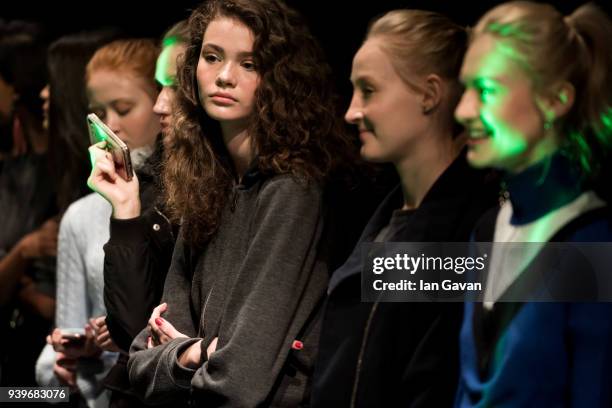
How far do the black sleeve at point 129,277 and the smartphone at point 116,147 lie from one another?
0.47 ft

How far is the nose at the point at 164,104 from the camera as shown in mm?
3600

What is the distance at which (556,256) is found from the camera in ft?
7.57

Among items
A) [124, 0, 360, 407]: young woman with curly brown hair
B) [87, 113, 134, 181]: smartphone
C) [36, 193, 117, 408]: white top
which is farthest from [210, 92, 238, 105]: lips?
[36, 193, 117, 408]: white top

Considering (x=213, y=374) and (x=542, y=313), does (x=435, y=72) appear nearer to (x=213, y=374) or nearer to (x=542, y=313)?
(x=542, y=313)

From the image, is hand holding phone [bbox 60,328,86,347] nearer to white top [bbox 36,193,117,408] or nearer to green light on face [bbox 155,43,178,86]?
white top [bbox 36,193,117,408]

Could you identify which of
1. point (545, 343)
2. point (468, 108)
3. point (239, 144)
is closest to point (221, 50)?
point (239, 144)

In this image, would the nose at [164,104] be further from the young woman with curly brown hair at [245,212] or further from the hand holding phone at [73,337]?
the hand holding phone at [73,337]

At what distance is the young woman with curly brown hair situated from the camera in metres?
2.87

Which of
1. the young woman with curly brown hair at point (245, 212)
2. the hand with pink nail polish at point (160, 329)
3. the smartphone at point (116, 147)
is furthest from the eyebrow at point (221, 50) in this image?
the hand with pink nail polish at point (160, 329)

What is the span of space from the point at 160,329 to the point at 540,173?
1186mm

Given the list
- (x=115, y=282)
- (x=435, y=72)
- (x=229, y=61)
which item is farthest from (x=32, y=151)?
(x=435, y=72)

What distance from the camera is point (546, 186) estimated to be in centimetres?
233

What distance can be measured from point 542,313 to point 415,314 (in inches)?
12.9

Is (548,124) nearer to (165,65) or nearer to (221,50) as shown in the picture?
(221,50)
